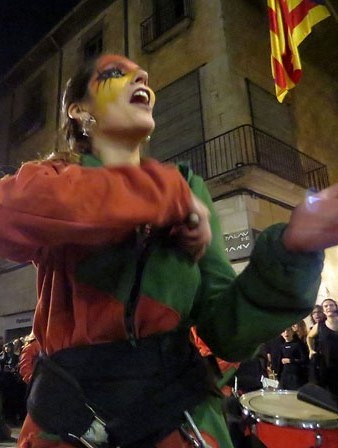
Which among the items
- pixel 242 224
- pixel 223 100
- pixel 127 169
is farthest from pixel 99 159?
pixel 223 100

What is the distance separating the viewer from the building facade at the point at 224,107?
8992 mm

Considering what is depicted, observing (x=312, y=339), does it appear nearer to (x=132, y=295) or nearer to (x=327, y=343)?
(x=327, y=343)

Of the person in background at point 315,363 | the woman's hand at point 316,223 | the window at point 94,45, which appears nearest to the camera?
the woman's hand at point 316,223

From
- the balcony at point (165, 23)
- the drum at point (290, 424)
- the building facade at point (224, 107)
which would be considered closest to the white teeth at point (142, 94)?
the drum at point (290, 424)

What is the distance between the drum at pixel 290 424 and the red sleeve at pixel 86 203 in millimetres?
2216

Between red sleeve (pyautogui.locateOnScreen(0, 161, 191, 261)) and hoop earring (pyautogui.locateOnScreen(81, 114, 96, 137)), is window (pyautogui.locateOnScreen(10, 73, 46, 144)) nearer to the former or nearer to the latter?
hoop earring (pyautogui.locateOnScreen(81, 114, 96, 137))

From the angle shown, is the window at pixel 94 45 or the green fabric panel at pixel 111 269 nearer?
the green fabric panel at pixel 111 269

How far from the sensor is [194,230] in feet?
2.83

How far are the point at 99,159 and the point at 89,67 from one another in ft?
1.12

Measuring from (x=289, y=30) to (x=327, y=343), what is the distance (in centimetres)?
351

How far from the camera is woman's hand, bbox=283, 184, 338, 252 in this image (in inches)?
28.7

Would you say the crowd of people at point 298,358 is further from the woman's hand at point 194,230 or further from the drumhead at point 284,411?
the woman's hand at point 194,230

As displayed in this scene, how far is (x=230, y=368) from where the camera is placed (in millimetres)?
1161

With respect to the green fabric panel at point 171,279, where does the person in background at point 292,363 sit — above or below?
→ below
